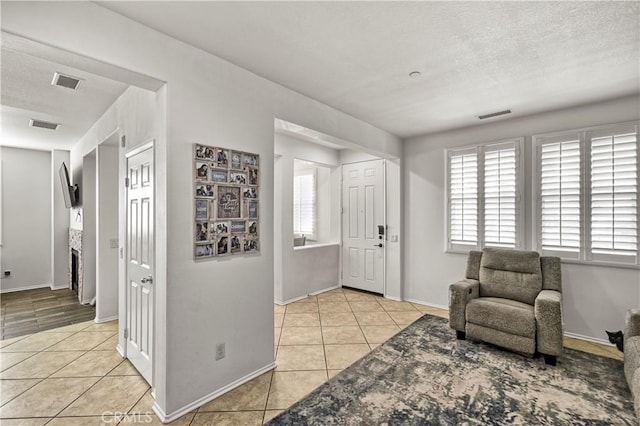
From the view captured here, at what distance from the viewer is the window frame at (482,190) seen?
372cm

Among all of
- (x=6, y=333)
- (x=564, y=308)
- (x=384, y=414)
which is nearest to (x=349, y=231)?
(x=564, y=308)

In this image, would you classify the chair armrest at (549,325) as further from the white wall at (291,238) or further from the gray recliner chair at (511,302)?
the white wall at (291,238)

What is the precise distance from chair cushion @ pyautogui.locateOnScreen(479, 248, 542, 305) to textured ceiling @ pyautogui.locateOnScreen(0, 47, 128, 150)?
4350mm

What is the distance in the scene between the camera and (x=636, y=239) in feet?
10.0

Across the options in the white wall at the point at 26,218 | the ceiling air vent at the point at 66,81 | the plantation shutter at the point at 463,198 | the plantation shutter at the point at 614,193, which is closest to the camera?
the ceiling air vent at the point at 66,81

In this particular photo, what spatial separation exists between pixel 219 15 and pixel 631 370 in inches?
146

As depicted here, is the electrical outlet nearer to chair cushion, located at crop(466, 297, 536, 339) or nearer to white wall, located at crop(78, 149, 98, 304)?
chair cushion, located at crop(466, 297, 536, 339)

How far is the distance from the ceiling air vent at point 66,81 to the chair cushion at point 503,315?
4.45 m

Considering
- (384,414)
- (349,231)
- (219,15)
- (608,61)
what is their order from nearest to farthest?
(219,15) → (384,414) → (608,61) → (349,231)

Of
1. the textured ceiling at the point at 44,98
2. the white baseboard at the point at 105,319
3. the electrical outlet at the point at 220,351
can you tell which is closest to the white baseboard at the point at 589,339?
the electrical outlet at the point at 220,351

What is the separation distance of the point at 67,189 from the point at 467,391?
5961 millimetres

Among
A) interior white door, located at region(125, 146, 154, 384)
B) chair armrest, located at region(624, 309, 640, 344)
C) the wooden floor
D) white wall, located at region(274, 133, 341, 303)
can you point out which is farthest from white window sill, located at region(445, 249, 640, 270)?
the wooden floor

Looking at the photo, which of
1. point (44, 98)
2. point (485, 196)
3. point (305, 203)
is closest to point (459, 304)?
point (485, 196)

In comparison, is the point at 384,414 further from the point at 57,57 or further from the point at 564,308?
the point at 57,57
